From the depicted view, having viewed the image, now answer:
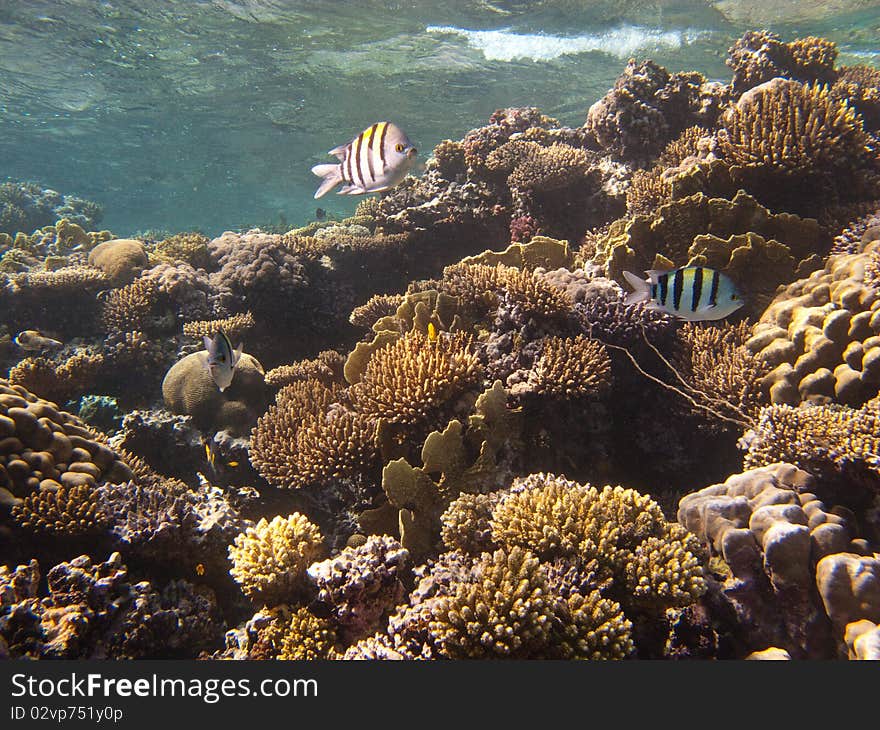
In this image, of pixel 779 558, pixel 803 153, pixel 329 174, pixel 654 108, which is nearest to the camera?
pixel 779 558

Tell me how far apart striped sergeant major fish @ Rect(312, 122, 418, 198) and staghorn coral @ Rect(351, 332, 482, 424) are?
Result: 149 cm

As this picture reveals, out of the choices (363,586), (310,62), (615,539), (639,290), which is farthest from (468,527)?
(310,62)

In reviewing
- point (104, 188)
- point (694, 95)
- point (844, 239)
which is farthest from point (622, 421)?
point (104, 188)

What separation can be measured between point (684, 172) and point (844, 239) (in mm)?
1852

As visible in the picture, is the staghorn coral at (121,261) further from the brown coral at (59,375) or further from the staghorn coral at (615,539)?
the staghorn coral at (615,539)

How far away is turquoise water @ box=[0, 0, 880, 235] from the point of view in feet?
63.2

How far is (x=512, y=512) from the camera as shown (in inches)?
125

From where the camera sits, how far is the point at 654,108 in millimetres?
7645

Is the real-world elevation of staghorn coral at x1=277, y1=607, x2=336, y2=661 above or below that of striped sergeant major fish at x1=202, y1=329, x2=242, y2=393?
below

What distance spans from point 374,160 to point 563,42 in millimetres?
24121

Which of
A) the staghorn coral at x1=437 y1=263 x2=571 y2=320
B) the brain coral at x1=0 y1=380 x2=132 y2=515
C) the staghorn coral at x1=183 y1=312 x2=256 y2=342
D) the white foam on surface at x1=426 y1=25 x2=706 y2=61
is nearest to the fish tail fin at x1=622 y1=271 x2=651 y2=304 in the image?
the staghorn coral at x1=437 y1=263 x2=571 y2=320

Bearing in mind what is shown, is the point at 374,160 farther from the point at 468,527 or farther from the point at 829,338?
the point at 829,338

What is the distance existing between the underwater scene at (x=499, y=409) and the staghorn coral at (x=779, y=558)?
17 millimetres

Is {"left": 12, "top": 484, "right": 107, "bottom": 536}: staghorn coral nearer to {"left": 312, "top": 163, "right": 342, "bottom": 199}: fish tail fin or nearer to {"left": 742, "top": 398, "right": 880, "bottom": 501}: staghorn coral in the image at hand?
{"left": 312, "top": 163, "right": 342, "bottom": 199}: fish tail fin
